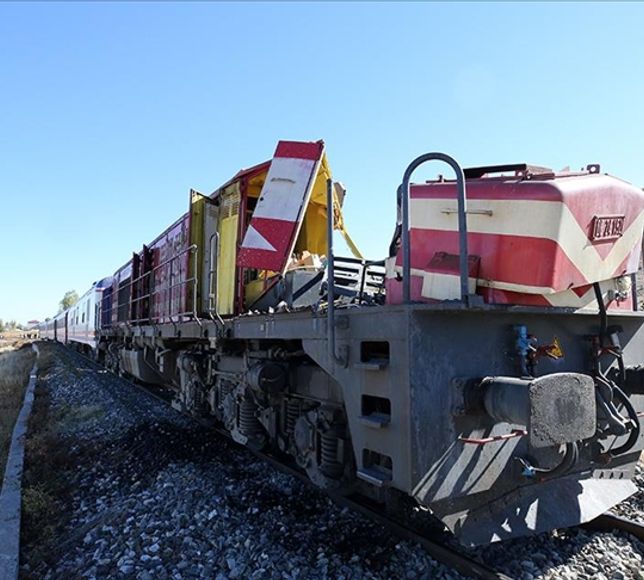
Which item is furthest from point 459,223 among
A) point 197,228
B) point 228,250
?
point 197,228

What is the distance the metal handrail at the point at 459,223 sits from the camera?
293 cm

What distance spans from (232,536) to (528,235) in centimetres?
328

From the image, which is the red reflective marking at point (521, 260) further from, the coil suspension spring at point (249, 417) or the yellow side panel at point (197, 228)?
the yellow side panel at point (197, 228)

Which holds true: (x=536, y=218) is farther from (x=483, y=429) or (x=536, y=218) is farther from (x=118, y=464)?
(x=118, y=464)

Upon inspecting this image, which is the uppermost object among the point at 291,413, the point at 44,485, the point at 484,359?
the point at 484,359

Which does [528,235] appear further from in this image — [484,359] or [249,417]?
[249,417]

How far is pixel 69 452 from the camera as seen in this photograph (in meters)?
7.01

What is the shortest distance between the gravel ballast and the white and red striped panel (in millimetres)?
2351

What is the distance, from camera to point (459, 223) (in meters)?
2.96

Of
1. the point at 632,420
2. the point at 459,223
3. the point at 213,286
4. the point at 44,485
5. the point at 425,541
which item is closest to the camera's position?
the point at 459,223

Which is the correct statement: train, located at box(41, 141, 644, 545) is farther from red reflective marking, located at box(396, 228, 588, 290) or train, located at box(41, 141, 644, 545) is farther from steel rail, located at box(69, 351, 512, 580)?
steel rail, located at box(69, 351, 512, 580)

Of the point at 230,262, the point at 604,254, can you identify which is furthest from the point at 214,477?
the point at 604,254

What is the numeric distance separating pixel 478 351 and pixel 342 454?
149cm

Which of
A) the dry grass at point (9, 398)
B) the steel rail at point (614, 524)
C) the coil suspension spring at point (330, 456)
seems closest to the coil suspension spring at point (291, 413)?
the coil suspension spring at point (330, 456)
